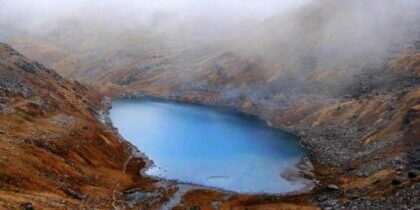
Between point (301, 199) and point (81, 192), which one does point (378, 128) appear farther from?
point (81, 192)

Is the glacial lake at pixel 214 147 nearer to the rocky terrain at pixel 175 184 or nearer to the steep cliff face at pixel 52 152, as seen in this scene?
the rocky terrain at pixel 175 184

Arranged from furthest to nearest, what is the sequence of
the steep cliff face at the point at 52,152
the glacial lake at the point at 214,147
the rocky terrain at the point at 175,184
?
the glacial lake at the point at 214,147 < the rocky terrain at the point at 175,184 < the steep cliff face at the point at 52,152

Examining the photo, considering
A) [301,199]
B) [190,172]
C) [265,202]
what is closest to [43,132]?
[190,172]

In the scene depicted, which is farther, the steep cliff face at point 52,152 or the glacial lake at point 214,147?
the glacial lake at point 214,147

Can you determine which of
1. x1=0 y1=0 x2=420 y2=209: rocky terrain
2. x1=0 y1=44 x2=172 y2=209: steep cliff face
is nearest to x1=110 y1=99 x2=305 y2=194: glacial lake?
x1=0 y1=0 x2=420 y2=209: rocky terrain

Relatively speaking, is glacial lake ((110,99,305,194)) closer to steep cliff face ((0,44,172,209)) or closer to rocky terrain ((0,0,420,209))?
rocky terrain ((0,0,420,209))

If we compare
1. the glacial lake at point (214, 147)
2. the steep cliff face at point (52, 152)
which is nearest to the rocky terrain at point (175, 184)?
the steep cliff face at point (52, 152)
